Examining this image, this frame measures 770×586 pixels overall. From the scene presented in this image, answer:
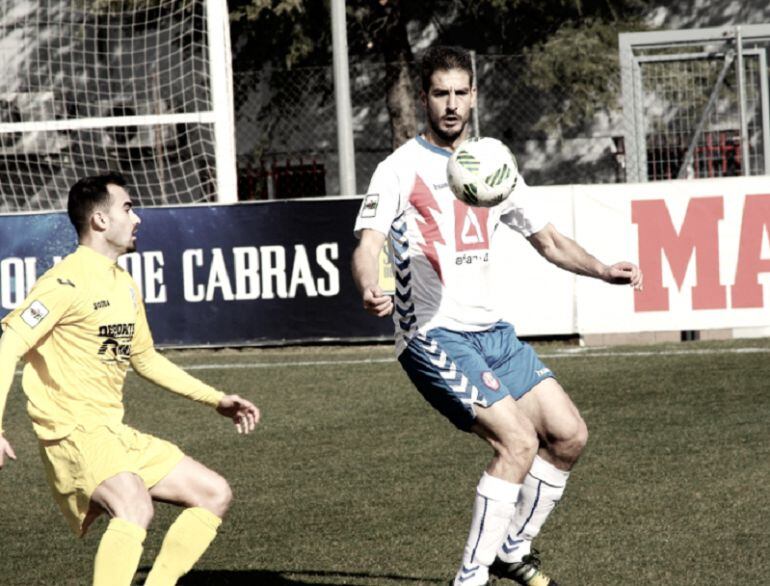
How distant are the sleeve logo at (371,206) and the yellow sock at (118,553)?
5.22 feet

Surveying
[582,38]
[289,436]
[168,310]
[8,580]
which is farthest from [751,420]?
[582,38]

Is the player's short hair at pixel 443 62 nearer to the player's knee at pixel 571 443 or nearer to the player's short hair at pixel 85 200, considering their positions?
the player's short hair at pixel 85 200

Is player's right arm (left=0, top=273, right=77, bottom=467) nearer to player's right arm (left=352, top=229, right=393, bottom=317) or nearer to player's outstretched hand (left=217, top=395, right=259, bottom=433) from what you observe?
player's outstretched hand (left=217, top=395, right=259, bottom=433)

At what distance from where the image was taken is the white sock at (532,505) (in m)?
6.75

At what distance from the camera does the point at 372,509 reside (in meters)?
8.78

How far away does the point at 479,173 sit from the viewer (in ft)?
20.7

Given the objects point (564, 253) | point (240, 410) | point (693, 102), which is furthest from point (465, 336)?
point (693, 102)

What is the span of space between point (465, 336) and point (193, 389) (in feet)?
3.84

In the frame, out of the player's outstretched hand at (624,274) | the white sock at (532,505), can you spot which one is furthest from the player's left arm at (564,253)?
the white sock at (532,505)

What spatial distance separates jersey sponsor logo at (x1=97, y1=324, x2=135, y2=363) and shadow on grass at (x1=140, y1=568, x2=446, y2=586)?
146cm

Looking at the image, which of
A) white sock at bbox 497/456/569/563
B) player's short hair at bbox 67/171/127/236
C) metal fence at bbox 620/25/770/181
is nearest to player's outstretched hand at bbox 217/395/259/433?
player's short hair at bbox 67/171/127/236

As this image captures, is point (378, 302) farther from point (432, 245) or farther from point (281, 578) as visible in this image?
point (281, 578)

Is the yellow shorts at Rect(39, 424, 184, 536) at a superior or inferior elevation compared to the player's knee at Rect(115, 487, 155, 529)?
superior

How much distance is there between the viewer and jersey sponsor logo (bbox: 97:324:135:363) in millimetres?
6168
